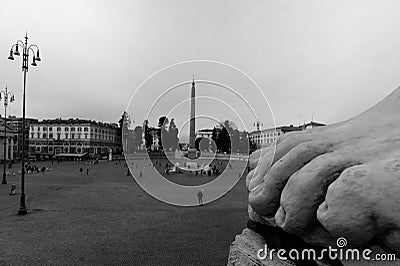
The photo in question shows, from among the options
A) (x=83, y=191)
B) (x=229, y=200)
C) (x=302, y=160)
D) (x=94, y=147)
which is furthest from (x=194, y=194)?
(x=94, y=147)

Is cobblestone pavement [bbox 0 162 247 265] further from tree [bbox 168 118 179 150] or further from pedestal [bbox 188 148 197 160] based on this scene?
pedestal [bbox 188 148 197 160]

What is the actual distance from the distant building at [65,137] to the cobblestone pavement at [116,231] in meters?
91.2

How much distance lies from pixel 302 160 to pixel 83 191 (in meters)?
25.0

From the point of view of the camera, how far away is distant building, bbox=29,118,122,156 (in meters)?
109

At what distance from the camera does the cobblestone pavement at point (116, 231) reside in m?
10.2

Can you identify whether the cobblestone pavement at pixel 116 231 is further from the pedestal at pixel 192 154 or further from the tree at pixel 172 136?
the pedestal at pixel 192 154

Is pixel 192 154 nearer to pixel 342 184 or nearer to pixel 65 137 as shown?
pixel 342 184

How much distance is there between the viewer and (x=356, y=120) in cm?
558

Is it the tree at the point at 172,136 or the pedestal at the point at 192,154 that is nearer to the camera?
the tree at the point at 172,136

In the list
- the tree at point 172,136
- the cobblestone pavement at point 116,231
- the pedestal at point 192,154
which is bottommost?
the cobblestone pavement at point 116,231

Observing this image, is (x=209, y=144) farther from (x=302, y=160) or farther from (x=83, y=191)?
(x=302, y=160)

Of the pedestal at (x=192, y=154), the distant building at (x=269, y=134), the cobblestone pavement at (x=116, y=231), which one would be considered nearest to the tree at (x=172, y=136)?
the pedestal at (x=192, y=154)

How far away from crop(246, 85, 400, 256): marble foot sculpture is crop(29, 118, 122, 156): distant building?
108524 mm

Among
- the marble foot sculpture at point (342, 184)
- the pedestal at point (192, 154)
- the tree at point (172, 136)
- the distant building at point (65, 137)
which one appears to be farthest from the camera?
the distant building at point (65, 137)
